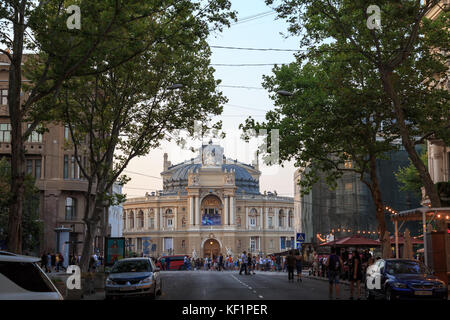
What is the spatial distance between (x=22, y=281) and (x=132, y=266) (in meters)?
13.2

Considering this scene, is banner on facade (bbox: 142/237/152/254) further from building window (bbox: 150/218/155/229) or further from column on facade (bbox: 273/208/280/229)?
column on facade (bbox: 273/208/280/229)

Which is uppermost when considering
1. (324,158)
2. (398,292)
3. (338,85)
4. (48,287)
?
(338,85)

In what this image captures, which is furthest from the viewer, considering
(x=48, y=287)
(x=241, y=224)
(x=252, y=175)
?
(x=252, y=175)

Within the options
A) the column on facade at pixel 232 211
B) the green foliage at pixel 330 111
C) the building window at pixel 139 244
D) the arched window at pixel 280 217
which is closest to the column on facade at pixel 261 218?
the arched window at pixel 280 217

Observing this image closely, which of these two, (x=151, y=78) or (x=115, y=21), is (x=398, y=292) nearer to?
(x=115, y=21)

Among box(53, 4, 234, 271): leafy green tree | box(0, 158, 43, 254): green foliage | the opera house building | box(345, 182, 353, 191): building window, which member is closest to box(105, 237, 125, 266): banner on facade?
box(53, 4, 234, 271): leafy green tree

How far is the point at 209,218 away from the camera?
379 feet

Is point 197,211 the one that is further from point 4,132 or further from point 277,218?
point 4,132

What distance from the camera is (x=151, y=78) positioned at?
26.1 metres

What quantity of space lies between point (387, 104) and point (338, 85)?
8.63ft

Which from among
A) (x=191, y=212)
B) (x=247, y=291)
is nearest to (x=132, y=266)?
(x=247, y=291)

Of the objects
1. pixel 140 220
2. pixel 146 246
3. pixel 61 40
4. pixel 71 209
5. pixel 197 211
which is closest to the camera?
pixel 61 40
